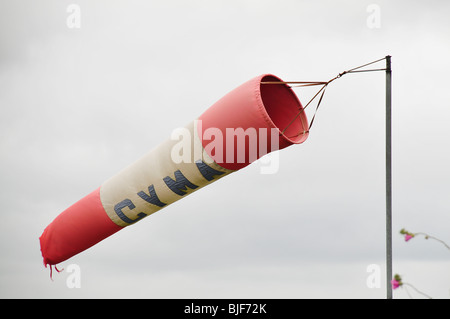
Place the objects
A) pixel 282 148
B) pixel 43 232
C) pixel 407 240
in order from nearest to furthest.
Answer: pixel 407 240 → pixel 282 148 → pixel 43 232

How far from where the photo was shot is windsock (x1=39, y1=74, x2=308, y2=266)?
6.00 meters

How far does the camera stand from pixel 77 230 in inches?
311

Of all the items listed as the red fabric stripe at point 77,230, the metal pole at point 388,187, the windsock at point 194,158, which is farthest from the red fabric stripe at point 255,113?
the red fabric stripe at point 77,230

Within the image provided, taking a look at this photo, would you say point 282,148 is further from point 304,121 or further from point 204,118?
point 204,118

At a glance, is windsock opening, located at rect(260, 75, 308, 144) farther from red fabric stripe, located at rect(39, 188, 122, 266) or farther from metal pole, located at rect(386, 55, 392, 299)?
red fabric stripe, located at rect(39, 188, 122, 266)

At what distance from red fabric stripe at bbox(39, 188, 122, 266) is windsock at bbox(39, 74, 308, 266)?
0.05 feet

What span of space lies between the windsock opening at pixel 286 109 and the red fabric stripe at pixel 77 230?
2.77m

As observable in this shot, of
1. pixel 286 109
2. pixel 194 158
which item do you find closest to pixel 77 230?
pixel 194 158

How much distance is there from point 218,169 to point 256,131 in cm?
81

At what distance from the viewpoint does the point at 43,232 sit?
8484 mm

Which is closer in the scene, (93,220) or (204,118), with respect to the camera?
(204,118)

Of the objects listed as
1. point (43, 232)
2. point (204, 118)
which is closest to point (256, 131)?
point (204, 118)

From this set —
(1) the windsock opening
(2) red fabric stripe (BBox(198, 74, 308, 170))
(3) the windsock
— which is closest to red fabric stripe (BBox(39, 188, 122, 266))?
(3) the windsock

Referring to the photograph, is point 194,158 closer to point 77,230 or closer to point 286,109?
point 286,109
